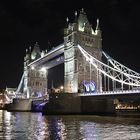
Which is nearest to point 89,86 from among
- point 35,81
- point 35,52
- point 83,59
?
point 83,59

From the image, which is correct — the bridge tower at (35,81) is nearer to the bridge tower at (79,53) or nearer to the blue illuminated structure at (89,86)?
the bridge tower at (79,53)

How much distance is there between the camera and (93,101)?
58969mm

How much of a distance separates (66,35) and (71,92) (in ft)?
39.5

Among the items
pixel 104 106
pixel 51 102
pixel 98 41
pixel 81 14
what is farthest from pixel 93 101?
pixel 81 14

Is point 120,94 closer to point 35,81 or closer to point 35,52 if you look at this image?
point 35,81

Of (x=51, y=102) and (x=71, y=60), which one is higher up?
(x=71, y=60)

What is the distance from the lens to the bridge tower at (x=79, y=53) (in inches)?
2478

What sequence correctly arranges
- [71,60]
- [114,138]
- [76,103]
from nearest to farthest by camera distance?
1. [114,138]
2. [76,103]
3. [71,60]

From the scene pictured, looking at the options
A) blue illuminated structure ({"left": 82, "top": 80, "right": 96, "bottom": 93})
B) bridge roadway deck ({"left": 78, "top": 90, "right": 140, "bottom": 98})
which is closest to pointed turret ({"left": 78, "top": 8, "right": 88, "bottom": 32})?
blue illuminated structure ({"left": 82, "top": 80, "right": 96, "bottom": 93})

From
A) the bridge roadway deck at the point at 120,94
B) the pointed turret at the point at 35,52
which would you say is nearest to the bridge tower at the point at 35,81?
the pointed turret at the point at 35,52

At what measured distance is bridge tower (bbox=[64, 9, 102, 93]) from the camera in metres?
62.9

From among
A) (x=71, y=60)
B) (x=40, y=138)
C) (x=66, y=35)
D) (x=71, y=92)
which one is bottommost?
(x=40, y=138)

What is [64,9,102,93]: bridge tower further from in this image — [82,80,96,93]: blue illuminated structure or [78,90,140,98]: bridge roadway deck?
[78,90,140,98]: bridge roadway deck

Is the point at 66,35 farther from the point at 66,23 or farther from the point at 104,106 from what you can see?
the point at 104,106
